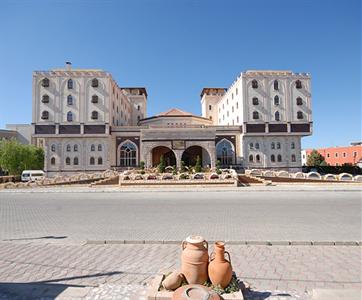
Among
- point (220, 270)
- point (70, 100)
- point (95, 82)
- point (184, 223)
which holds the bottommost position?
point (184, 223)

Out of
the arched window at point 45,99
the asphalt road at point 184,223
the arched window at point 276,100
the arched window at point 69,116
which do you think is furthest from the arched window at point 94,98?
the asphalt road at point 184,223

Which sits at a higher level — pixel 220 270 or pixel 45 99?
pixel 45 99

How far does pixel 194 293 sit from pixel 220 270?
0.54m

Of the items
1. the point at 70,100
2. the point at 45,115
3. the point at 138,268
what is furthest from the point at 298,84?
the point at 138,268

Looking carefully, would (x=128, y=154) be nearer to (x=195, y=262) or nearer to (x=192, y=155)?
(x=192, y=155)

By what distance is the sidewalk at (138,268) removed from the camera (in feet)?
14.3

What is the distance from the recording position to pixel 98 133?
39.3 m

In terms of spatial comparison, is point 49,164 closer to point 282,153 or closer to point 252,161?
→ point 252,161

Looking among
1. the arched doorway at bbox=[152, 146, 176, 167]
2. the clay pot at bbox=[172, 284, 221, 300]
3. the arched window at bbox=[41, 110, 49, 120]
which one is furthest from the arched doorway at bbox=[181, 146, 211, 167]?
the clay pot at bbox=[172, 284, 221, 300]

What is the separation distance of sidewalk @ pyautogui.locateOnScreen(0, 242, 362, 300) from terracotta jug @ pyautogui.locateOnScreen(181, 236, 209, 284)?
2.96 feet

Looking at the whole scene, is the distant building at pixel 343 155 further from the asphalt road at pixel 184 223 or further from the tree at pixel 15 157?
the tree at pixel 15 157

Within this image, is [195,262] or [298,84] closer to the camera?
[195,262]

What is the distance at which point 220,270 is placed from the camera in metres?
3.83

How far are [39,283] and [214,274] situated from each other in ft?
10.4
